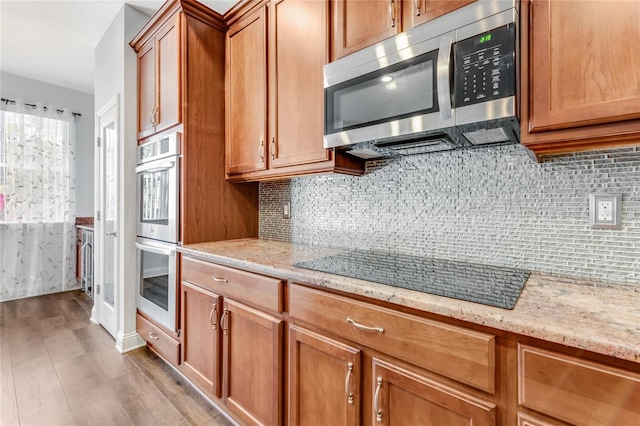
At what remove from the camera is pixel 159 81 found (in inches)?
87.7

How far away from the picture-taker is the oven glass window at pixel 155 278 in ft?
6.89

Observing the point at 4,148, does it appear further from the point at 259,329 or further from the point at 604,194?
the point at 604,194

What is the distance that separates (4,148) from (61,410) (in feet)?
11.4

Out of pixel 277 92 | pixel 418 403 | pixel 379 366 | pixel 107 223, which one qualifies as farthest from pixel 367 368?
pixel 107 223

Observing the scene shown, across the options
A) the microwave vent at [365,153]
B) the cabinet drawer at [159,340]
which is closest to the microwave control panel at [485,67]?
the microwave vent at [365,153]

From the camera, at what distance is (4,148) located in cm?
363

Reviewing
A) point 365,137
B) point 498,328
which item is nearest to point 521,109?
point 365,137

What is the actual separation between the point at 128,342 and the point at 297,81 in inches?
93.1

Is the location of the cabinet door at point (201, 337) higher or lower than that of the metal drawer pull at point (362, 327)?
lower

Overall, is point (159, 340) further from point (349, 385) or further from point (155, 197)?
point (349, 385)

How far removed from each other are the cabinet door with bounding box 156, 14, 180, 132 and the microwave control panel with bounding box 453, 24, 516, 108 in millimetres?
1689

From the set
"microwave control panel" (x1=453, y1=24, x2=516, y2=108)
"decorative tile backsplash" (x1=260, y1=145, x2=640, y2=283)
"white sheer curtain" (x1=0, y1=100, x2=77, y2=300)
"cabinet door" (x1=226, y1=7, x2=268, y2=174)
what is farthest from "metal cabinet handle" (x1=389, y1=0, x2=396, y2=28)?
"white sheer curtain" (x1=0, y1=100, x2=77, y2=300)

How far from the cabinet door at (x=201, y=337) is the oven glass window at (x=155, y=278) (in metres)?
0.26

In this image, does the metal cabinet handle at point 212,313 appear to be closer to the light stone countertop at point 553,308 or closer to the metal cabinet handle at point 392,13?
the light stone countertop at point 553,308
